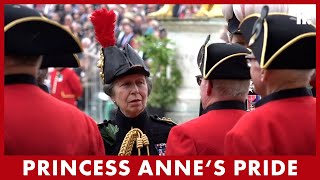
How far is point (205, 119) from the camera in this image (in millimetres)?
4719

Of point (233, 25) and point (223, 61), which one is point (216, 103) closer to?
point (223, 61)

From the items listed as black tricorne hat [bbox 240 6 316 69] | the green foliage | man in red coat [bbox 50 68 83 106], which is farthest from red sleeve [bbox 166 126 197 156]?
man in red coat [bbox 50 68 83 106]

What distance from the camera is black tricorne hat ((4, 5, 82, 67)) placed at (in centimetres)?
398

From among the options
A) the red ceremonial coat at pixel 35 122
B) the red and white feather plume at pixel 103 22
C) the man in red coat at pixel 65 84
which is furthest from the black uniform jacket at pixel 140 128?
the man in red coat at pixel 65 84

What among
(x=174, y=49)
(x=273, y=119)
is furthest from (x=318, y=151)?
(x=174, y=49)

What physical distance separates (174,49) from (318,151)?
11.3 m

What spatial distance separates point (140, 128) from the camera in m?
5.87

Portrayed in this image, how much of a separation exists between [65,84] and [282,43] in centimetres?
1224

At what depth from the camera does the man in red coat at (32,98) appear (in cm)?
399

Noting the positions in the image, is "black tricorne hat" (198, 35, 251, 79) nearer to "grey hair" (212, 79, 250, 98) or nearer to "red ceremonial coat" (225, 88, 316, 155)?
"grey hair" (212, 79, 250, 98)

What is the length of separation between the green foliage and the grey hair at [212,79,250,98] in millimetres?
10023

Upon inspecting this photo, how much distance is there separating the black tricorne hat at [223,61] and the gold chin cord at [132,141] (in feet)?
3.23

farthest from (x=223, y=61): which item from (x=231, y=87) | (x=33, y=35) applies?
(x=33, y=35)

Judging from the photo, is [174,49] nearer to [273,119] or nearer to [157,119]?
[157,119]
